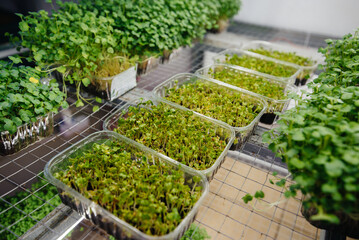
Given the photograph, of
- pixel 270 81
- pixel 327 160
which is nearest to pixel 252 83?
pixel 270 81

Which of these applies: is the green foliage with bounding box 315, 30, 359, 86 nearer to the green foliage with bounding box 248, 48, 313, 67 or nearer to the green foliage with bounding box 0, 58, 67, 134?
the green foliage with bounding box 248, 48, 313, 67

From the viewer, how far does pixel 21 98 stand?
1.06 m

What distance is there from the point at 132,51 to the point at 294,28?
7.13 feet

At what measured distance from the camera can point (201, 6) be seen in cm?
211

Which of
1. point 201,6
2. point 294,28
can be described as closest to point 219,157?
point 201,6

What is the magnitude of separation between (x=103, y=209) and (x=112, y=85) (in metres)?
0.79

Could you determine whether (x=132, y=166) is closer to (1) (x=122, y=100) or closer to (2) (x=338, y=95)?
(1) (x=122, y=100)

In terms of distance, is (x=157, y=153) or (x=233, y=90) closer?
(x=157, y=153)

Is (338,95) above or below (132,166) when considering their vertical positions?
above

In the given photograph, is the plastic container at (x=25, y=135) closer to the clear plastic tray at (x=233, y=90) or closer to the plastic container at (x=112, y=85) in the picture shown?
the plastic container at (x=112, y=85)

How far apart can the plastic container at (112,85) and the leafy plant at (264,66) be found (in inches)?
30.2

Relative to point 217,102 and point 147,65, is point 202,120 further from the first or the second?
point 147,65

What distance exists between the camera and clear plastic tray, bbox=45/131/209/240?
0.83m

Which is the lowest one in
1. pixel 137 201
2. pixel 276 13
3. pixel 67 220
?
pixel 67 220
